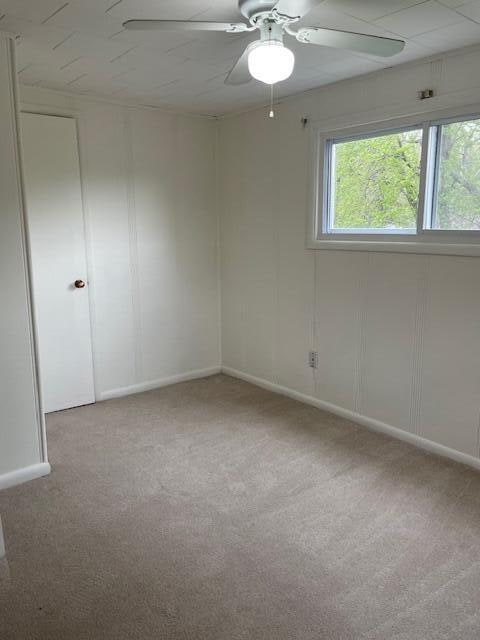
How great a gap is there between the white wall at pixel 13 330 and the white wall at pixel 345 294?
1.98 meters

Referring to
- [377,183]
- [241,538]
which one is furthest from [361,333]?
[241,538]

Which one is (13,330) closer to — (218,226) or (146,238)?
(146,238)

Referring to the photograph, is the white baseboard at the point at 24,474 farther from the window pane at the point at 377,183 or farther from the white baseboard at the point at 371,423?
the window pane at the point at 377,183

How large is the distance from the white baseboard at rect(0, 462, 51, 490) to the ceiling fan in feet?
7.40

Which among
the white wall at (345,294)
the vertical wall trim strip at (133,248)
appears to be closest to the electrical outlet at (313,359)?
the white wall at (345,294)

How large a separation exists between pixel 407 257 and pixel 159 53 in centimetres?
184

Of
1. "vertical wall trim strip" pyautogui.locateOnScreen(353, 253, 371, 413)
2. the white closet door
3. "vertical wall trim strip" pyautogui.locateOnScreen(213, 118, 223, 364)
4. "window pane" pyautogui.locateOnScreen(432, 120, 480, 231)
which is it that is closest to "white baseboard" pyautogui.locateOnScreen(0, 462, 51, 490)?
the white closet door

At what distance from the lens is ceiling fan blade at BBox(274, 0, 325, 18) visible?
64.7 inches

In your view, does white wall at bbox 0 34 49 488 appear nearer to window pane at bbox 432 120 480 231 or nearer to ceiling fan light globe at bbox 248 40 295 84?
ceiling fan light globe at bbox 248 40 295 84

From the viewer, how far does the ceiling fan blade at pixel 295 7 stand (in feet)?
5.39

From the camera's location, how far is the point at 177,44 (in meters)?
2.43

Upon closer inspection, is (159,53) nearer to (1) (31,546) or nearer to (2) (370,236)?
(2) (370,236)

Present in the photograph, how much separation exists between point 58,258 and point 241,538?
240 cm

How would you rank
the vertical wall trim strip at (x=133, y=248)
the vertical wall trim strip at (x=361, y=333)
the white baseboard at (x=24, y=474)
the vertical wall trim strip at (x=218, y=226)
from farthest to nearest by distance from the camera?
the vertical wall trim strip at (x=218, y=226)
the vertical wall trim strip at (x=133, y=248)
the vertical wall trim strip at (x=361, y=333)
the white baseboard at (x=24, y=474)
